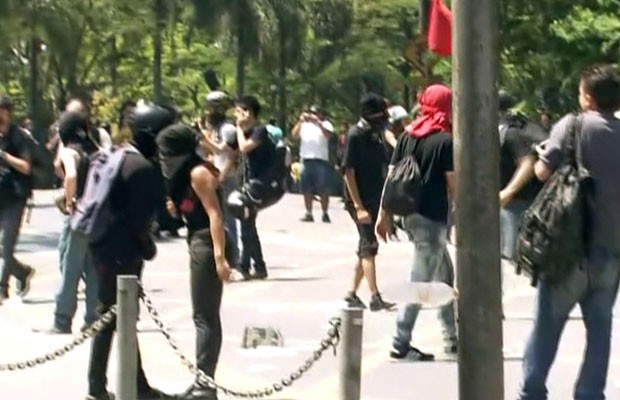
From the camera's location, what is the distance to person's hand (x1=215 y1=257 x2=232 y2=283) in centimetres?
972

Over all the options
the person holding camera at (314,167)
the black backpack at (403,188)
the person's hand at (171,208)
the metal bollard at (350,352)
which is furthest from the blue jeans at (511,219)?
the person holding camera at (314,167)

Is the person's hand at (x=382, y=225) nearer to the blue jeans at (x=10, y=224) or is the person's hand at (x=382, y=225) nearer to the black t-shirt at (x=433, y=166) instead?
the black t-shirt at (x=433, y=166)

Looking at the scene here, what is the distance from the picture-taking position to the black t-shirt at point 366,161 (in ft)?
Answer: 45.3

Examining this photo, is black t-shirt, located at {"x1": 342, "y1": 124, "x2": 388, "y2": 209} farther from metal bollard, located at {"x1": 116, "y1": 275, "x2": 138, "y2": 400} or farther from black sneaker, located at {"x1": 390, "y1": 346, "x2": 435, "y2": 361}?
metal bollard, located at {"x1": 116, "y1": 275, "x2": 138, "y2": 400}

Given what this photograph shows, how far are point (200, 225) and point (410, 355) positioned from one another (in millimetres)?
2387

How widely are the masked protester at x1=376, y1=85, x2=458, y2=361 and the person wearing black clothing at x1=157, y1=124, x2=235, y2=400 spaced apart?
171 cm

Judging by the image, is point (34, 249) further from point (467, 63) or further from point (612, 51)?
point (467, 63)

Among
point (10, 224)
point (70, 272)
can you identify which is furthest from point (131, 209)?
point (10, 224)

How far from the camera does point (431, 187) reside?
11281mm

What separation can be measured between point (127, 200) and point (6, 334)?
3.87 metres

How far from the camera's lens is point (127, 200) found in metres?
9.85

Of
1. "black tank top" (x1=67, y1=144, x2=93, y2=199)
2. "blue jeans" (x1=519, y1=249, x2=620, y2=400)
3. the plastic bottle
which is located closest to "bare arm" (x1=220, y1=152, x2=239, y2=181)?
"black tank top" (x1=67, y1=144, x2=93, y2=199)

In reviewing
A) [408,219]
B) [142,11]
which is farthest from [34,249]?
[142,11]

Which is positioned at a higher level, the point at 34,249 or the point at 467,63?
the point at 467,63
